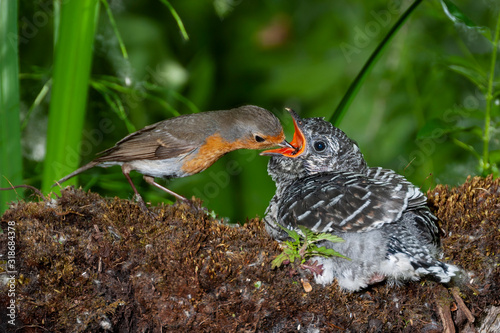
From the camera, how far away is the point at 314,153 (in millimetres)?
2869

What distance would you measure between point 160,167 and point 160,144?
133 millimetres

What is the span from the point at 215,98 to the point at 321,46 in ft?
3.47

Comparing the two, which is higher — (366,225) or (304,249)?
(366,225)

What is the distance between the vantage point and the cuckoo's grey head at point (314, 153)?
9.30ft

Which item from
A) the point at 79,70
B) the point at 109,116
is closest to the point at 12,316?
the point at 79,70

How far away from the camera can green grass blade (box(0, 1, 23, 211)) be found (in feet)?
9.86

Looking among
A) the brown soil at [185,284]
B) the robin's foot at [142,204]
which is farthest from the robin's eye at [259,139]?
the robin's foot at [142,204]

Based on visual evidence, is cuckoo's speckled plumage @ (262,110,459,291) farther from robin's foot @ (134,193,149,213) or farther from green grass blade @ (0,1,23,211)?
green grass blade @ (0,1,23,211)

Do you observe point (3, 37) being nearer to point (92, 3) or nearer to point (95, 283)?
point (92, 3)

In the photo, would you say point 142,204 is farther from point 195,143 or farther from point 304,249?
point 304,249

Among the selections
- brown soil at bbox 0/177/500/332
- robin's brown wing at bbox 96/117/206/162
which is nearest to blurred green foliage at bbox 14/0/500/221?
robin's brown wing at bbox 96/117/206/162

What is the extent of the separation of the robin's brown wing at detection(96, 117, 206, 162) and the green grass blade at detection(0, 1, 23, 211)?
1.68 ft

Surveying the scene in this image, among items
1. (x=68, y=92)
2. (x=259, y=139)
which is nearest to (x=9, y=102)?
(x=68, y=92)

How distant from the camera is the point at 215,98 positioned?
4.82m
